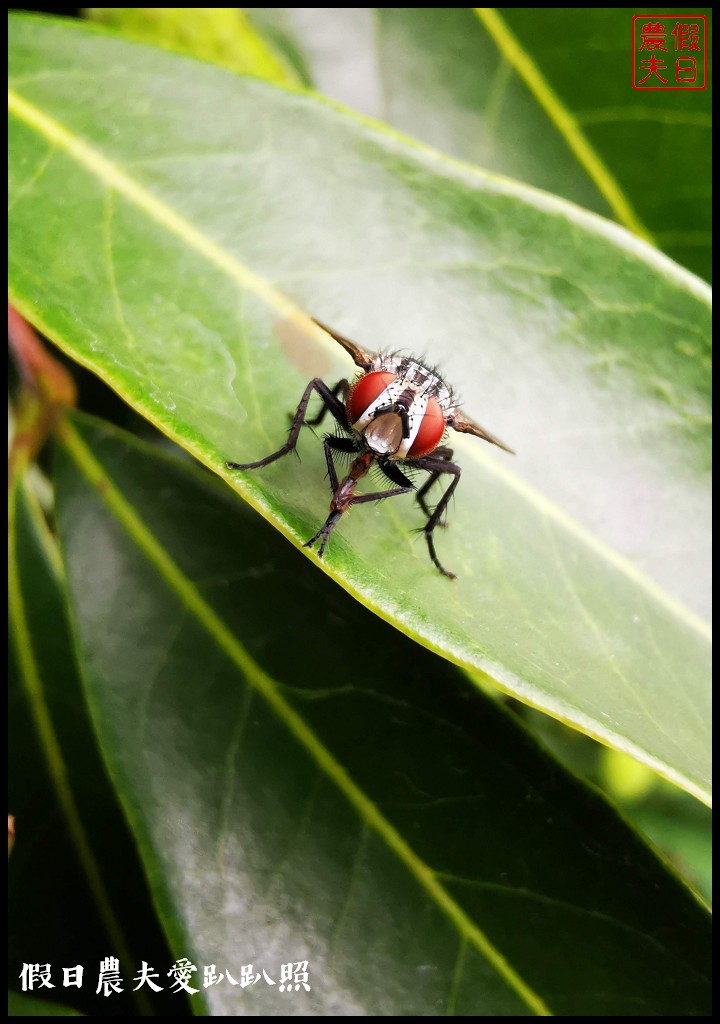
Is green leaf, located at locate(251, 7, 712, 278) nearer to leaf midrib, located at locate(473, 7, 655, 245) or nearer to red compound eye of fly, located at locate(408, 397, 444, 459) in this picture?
leaf midrib, located at locate(473, 7, 655, 245)

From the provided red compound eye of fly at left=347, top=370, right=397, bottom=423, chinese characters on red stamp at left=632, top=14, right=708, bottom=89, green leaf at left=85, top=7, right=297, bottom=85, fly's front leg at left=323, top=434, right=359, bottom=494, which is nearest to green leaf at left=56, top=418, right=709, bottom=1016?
fly's front leg at left=323, top=434, right=359, bottom=494

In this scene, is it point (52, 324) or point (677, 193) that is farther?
point (677, 193)

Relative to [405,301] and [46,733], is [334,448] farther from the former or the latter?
[46,733]

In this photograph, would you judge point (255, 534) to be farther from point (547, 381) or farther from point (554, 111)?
point (554, 111)

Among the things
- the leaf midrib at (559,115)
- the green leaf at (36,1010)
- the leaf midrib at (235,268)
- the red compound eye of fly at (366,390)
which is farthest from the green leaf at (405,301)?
the green leaf at (36,1010)

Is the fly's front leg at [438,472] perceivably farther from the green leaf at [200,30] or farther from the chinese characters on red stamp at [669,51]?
the chinese characters on red stamp at [669,51]

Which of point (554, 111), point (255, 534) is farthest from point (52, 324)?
point (554, 111)
